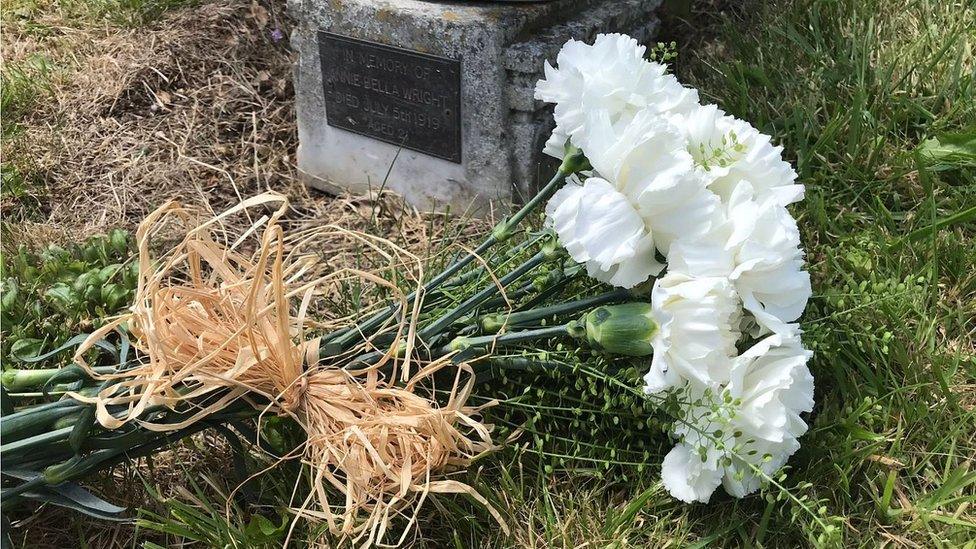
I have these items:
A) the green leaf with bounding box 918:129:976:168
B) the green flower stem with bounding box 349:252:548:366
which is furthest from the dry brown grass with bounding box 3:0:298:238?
the green leaf with bounding box 918:129:976:168

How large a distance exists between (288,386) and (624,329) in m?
0.60

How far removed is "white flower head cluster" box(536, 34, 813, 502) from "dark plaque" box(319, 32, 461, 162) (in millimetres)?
798

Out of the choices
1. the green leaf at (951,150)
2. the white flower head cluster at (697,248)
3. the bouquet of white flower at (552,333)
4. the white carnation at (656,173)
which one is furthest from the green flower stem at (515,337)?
the green leaf at (951,150)

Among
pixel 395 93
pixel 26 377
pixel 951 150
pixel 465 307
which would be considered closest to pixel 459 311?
pixel 465 307

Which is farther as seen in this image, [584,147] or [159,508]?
[159,508]

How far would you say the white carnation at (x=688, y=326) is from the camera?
3.80 feet

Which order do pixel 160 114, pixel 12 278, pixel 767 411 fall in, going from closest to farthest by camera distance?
pixel 767 411 < pixel 12 278 < pixel 160 114

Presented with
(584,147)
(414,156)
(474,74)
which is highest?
(584,147)

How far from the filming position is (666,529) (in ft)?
4.87

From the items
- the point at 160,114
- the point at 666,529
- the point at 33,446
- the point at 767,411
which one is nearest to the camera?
the point at 767,411

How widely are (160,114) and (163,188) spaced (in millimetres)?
393

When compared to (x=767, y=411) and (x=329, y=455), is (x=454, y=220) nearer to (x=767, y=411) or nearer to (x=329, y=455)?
(x=329, y=455)

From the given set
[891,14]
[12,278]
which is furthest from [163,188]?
[891,14]

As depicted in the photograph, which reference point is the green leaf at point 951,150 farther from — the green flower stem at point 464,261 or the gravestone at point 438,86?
the green flower stem at point 464,261
